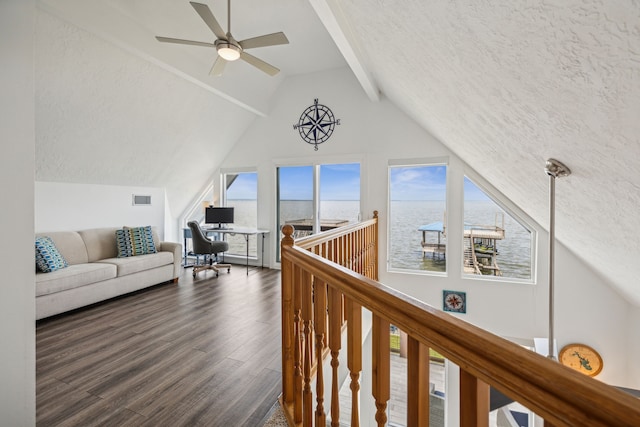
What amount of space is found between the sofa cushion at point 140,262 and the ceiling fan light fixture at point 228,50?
9.50 feet

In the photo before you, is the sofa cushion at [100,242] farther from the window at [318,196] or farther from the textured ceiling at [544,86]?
the textured ceiling at [544,86]

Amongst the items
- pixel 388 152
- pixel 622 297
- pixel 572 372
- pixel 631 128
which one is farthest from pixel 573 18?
pixel 622 297

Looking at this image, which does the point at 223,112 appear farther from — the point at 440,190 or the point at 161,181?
the point at 440,190

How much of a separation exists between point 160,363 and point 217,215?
3488mm

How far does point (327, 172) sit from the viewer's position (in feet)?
16.8

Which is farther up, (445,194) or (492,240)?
(445,194)

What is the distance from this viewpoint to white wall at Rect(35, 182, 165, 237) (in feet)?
12.8

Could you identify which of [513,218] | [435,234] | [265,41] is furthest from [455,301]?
[265,41]

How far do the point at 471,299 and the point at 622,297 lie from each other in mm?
1589

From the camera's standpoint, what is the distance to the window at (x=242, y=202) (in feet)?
19.1

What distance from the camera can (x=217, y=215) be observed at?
5.51 metres

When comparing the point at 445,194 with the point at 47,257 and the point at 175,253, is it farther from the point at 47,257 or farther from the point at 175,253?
the point at 47,257

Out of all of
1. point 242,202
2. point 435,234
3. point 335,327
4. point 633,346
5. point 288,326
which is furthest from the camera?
point 242,202

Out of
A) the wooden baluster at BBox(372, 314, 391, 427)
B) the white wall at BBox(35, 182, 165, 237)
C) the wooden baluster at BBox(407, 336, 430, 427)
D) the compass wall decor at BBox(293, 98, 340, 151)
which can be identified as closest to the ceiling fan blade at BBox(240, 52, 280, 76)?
the compass wall decor at BBox(293, 98, 340, 151)
